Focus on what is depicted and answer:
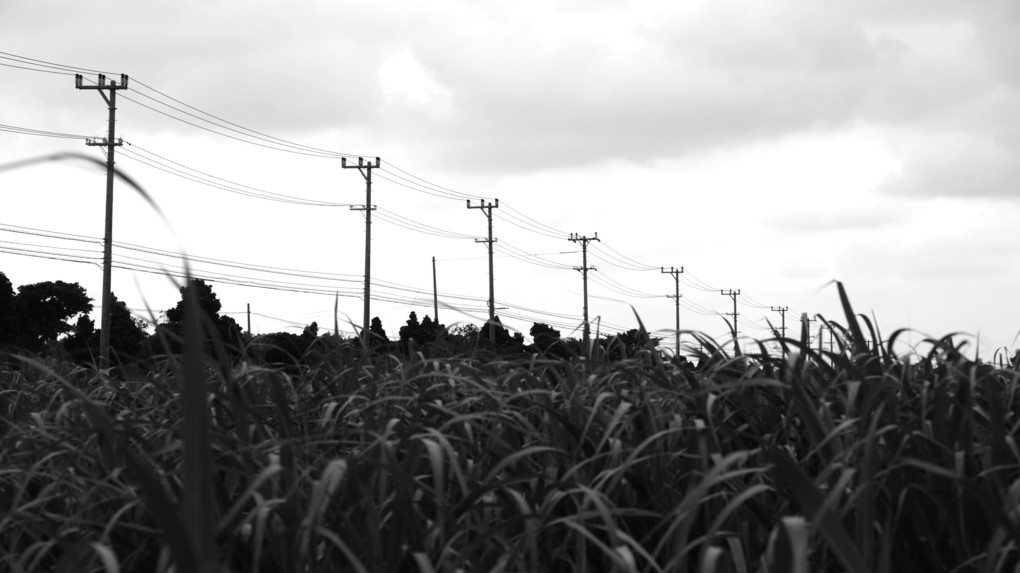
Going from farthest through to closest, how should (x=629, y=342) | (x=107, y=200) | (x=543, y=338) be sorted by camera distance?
1. (x=107, y=200)
2. (x=629, y=342)
3. (x=543, y=338)

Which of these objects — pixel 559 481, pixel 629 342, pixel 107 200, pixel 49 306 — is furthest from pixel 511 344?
pixel 49 306

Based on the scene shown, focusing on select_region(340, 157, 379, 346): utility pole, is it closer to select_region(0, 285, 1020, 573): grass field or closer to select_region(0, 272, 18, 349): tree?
select_region(0, 272, 18, 349): tree

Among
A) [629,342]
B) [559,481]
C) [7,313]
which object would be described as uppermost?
[7,313]

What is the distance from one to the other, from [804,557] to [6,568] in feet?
7.49

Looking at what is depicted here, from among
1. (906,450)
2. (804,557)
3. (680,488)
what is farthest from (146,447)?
(906,450)

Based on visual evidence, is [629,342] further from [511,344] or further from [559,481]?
[559,481]

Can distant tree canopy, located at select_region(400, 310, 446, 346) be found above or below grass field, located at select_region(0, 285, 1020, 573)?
above

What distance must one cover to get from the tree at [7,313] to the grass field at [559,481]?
4077 cm

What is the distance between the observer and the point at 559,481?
270 centimetres

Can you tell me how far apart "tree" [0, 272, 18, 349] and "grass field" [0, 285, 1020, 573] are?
4077cm

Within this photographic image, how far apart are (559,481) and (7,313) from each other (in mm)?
43131

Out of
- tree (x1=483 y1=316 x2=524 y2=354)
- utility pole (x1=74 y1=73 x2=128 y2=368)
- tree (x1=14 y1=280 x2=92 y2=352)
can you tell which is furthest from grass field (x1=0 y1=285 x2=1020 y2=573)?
tree (x1=14 y1=280 x2=92 y2=352)

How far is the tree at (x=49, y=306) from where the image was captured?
4872 centimetres

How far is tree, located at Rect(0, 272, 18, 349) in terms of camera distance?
4103 cm
